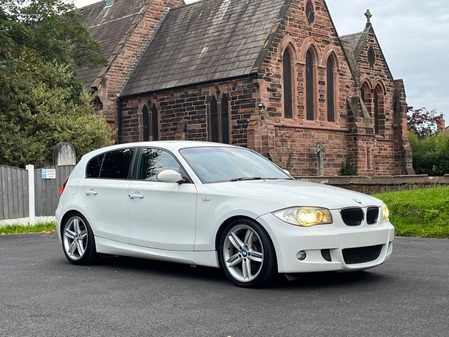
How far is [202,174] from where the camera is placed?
7.85 meters

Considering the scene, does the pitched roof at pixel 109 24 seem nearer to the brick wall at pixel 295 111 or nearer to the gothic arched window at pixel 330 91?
the brick wall at pixel 295 111

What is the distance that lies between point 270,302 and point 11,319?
223cm

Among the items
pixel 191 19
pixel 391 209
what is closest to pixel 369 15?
pixel 191 19

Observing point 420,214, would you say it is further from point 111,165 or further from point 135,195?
point 135,195

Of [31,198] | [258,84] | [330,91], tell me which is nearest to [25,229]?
[31,198]

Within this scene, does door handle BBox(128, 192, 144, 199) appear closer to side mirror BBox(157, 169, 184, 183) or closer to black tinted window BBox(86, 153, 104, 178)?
side mirror BBox(157, 169, 184, 183)

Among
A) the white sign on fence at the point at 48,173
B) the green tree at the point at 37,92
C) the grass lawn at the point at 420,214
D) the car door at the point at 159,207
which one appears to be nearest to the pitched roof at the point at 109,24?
the green tree at the point at 37,92

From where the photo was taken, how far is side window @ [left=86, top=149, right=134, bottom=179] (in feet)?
28.6

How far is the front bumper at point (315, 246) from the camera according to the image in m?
6.73

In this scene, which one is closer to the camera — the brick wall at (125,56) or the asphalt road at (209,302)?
the asphalt road at (209,302)

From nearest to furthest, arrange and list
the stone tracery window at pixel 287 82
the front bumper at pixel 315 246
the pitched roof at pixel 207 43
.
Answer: the front bumper at pixel 315 246
the pitched roof at pixel 207 43
the stone tracery window at pixel 287 82

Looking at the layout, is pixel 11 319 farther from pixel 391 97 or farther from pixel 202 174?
pixel 391 97

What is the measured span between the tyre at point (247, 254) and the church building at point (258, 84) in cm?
2098

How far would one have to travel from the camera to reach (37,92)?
24484mm
